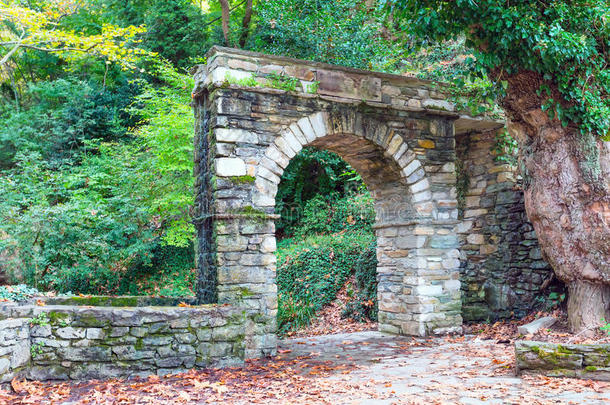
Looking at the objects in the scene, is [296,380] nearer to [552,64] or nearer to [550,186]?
[550,186]

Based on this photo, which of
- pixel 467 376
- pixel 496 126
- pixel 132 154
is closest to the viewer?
pixel 467 376

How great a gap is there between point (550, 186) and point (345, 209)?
626cm

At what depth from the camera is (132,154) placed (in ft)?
38.5

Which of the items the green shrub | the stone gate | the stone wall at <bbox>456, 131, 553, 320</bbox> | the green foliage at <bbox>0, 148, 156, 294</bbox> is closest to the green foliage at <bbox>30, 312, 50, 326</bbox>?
the stone gate

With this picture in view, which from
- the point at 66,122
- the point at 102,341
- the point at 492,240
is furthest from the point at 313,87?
the point at 66,122

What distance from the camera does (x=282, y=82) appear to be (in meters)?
6.51

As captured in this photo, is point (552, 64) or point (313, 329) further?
point (313, 329)

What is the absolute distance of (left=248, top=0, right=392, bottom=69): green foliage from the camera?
10562 mm

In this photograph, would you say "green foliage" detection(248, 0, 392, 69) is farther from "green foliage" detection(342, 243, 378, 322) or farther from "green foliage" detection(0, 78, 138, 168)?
"green foliage" detection(0, 78, 138, 168)

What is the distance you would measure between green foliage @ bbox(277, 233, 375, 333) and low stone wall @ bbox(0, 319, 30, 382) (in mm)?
4968

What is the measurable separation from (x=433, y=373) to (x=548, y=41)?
3.70 m

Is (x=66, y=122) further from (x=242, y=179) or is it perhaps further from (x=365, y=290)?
(x=242, y=179)

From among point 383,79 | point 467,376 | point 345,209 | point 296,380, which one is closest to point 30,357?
point 296,380

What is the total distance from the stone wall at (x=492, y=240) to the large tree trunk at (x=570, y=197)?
1.54m
